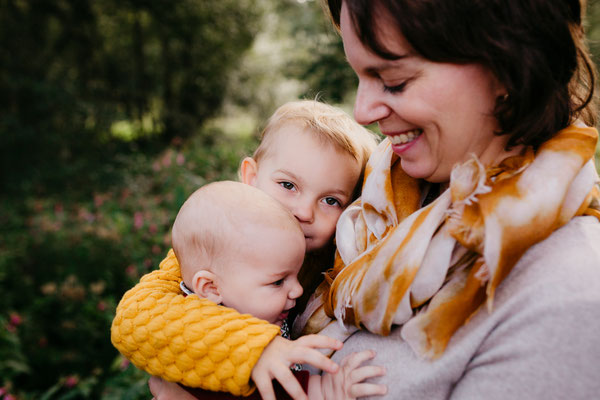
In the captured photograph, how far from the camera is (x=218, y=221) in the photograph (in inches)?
60.7

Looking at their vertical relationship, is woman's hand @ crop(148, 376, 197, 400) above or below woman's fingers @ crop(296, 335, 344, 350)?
below

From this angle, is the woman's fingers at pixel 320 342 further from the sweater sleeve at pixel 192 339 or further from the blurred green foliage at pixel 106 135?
the blurred green foliage at pixel 106 135

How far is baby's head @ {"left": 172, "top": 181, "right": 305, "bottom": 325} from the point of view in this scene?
59.6 inches

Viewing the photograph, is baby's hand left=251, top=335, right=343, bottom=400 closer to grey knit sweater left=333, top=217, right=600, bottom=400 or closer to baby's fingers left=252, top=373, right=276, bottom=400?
baby's fingers left=252, top=373, right=276, bottom=400

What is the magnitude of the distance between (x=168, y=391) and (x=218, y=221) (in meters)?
0.57

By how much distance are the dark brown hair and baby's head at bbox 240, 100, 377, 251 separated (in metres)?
0.58

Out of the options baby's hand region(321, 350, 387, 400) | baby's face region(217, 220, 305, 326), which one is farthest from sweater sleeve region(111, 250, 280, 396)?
baby's hand region(321, 350, 387, 400)

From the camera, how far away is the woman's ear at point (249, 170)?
1.94 metres

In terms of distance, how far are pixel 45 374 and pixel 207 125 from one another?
1049 cm

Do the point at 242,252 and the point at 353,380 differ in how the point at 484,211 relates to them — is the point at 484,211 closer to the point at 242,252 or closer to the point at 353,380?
the point at 353,380

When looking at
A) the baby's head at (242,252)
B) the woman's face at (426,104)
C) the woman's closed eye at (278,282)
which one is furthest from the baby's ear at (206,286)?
the woman's face at (426,104)

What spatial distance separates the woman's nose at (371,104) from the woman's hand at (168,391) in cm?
101

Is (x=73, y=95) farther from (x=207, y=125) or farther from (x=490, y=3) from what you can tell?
(x=490, y=3)

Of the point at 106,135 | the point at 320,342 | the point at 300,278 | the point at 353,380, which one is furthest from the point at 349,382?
the point at 106,135
